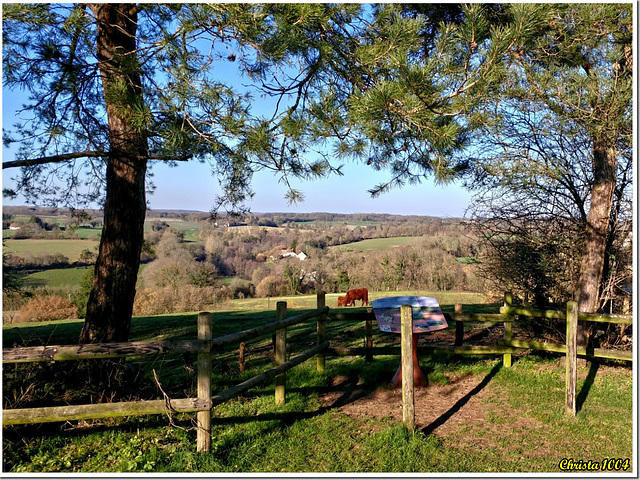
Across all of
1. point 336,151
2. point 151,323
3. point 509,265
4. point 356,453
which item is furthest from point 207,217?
point 151,323

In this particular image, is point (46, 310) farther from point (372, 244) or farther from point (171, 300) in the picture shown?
point (372, 244)

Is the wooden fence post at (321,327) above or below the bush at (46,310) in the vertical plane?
above

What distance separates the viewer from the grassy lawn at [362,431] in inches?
161

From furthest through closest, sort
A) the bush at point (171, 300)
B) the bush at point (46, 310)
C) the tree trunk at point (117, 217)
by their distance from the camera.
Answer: the bush at point (171, 300), the bush at point (46, 310), the tree trunk at point (117, 217)

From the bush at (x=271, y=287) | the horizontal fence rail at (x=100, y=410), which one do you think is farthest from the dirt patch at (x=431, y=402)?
the bush at (x=271, y=287)

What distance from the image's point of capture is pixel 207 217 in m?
7.11

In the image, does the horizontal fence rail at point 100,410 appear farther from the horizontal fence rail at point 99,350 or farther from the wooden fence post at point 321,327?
the wooden fence post at point 321,327

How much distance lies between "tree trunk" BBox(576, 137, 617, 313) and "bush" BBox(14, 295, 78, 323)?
2752cm

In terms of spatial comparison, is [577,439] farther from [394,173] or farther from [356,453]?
[394,173]

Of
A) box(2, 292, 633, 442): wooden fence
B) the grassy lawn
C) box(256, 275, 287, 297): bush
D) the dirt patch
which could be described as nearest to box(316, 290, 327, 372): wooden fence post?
the grassy lawn

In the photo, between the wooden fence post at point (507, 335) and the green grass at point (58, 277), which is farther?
the green grass at point (58, 277)

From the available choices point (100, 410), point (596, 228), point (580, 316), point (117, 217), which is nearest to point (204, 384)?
point (100, 410)

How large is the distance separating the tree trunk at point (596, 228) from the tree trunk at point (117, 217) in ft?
22.6

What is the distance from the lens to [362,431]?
16.1 feet
